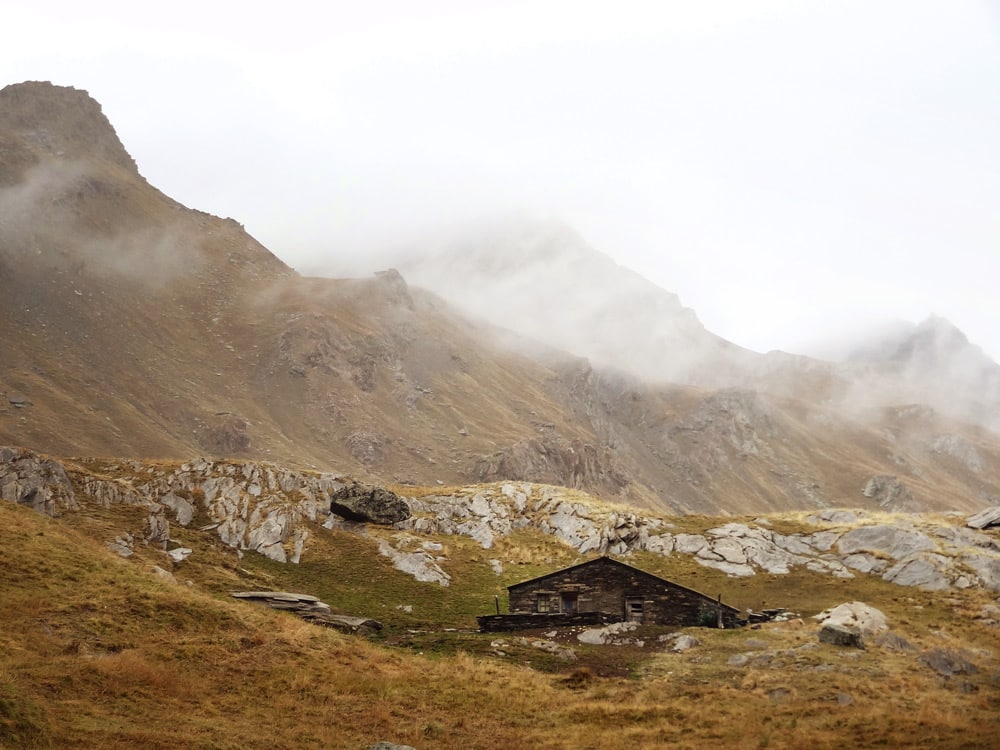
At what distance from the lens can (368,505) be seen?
68688 mm

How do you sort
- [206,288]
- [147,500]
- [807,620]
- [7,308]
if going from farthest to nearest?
[206,288] < [7,308] < [147,500] < [807,620]

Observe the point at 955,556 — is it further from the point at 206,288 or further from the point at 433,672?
the point at 206,288

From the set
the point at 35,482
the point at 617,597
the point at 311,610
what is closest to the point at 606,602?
the point at 617,597

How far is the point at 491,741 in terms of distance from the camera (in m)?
27.7

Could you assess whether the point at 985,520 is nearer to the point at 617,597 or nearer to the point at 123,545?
the point at 617,597

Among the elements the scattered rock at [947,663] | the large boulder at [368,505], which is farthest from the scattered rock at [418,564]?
the scattered rock at [947,663]

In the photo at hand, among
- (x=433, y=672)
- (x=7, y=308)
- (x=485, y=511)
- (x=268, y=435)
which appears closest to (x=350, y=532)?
(x=485, y=511)

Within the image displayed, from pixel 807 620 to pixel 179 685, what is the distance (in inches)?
1425

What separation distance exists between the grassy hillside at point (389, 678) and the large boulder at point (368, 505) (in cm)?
1525

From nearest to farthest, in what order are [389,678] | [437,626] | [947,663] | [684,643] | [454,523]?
1. [389,678]
2. [947,663]
3. [684,643]
4. [437,626]
5. [454,523]

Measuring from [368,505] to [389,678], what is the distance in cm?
3527

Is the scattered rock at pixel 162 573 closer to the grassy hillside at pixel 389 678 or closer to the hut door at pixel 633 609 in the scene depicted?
the grassy hillside at pixel 389 678

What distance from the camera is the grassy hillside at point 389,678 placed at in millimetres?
26375

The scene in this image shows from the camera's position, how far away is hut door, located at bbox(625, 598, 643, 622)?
4916 cm
